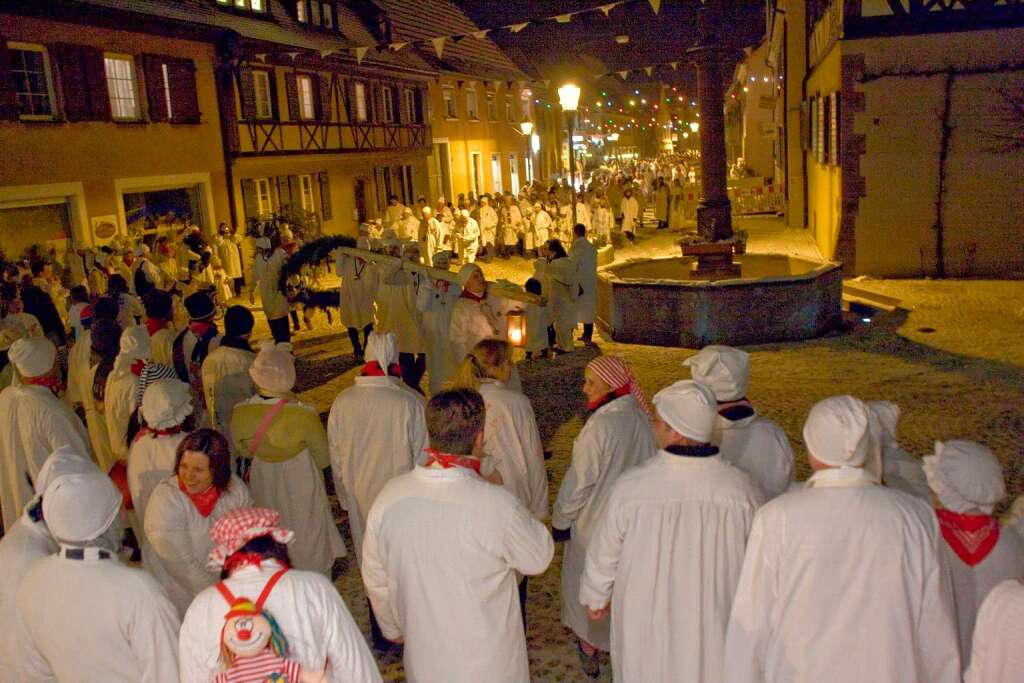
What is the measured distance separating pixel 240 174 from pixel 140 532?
17.2m

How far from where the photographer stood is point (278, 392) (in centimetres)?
493

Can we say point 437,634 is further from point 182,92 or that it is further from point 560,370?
point 182,92

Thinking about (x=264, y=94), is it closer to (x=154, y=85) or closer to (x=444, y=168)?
(x=154, y=85)

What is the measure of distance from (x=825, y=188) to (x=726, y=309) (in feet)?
28.6

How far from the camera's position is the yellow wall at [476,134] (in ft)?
110

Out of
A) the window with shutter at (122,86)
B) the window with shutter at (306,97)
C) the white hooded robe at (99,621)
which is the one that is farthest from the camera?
the window with shutter at (306,97)

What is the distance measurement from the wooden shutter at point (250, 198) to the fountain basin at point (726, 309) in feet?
40.6

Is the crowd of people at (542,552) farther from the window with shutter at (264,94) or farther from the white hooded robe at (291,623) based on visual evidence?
the window with shutter at (264,94)

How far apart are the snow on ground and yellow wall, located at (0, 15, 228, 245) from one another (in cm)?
529

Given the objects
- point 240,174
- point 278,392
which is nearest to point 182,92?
point 240,174

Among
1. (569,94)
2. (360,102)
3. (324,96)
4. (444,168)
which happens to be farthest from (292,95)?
(444,168)

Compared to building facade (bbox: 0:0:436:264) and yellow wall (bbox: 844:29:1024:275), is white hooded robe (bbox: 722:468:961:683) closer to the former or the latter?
yellow wall (bbox: 844:29:1024:275)

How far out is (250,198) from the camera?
21750 millimetres

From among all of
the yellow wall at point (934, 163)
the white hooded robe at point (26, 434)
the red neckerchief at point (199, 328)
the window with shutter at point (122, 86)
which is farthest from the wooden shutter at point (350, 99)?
the white hooded robe at point (26, 434)
